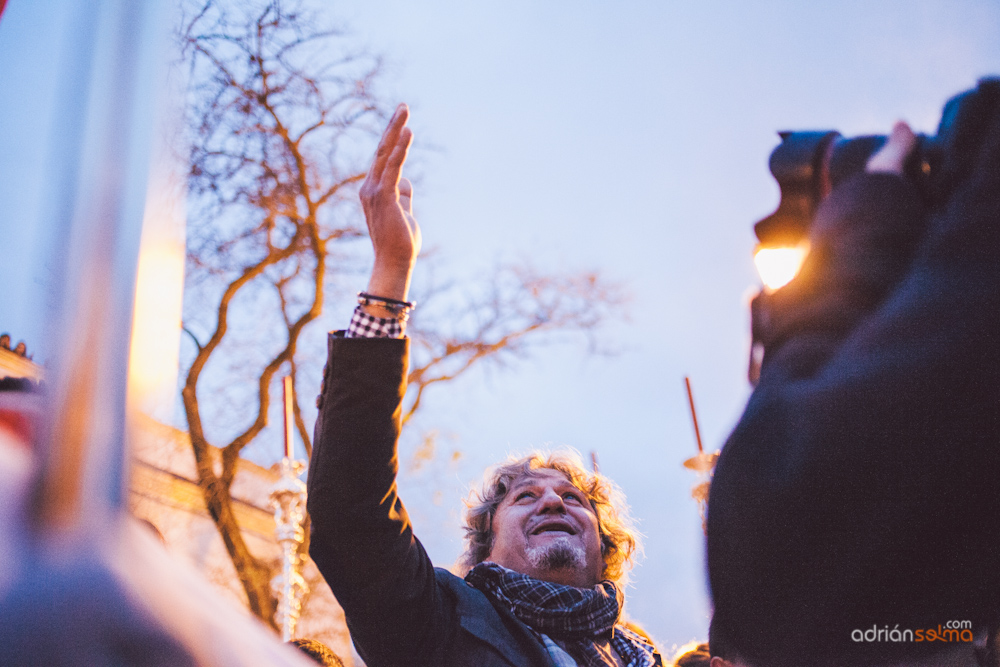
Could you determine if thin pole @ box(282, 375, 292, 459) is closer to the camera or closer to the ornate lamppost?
the ornate lamppost

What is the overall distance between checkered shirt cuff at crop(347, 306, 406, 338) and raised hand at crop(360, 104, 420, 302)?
0.05m

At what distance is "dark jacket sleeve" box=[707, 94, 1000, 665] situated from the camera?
2.00ft

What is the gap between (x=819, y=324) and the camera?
0.67m

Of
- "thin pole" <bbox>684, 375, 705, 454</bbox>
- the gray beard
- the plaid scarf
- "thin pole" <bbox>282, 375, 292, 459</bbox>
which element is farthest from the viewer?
"thin pole" <bbox>282, 375, 292, 459</bbox>

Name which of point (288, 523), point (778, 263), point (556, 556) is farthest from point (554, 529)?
point (288, 523)

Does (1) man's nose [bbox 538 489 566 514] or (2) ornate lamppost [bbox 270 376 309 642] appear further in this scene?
(2) ornate lamppost [bbox 270 376 309 642]

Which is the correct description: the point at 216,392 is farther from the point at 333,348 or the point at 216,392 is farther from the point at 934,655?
the point at 934,655

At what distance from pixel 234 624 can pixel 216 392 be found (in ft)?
27.0

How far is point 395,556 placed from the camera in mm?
1653

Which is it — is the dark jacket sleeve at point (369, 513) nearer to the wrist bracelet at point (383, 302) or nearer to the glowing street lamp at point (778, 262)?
the wrist bracelet at point (383, 302)

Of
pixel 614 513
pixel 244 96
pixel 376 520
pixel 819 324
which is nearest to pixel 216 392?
pixel 244 96

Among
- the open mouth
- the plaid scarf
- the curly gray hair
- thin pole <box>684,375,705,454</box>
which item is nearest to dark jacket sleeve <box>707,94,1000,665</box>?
the plaid scarf

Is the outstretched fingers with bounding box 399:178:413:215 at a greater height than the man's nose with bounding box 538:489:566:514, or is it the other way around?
the outstretched fingers with bounding box 399:178:413:215

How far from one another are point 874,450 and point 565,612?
1.65 meters
